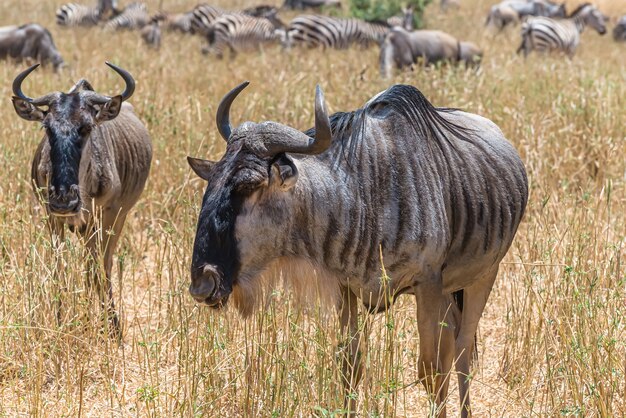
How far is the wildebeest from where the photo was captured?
1432 cm

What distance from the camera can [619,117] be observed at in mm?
7594

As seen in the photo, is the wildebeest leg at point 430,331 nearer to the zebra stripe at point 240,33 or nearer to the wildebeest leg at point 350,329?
the wildebeest leg at point 350,329

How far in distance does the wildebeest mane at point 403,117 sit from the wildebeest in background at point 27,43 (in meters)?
10.5

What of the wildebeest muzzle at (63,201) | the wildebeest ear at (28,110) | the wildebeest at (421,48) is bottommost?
the wildebeest muzzle at (63,201)

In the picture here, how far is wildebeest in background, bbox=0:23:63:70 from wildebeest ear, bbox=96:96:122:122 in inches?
337

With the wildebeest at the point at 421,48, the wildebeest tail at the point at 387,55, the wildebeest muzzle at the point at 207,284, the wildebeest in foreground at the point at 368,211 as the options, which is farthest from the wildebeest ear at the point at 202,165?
the wildebeest at the point at 421,48

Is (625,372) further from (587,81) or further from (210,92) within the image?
(210,92)

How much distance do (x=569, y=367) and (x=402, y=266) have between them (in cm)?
82

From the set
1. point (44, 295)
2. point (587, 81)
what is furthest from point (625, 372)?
point (587, 81)

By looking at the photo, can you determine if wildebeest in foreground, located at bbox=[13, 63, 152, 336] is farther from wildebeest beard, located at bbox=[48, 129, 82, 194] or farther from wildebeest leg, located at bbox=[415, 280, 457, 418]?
wildebeest leg, located at bbox=[415, 280, 457, 418]

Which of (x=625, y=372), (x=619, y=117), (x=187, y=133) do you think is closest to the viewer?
(x=625, y=372)

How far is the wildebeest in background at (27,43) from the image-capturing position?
44.4 feet

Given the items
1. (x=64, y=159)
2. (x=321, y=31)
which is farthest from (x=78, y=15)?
(x=64, y=159)

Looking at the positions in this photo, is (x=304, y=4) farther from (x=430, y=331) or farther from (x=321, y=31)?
(x=430, y=331)
